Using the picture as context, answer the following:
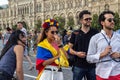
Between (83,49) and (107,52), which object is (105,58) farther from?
(83,49)

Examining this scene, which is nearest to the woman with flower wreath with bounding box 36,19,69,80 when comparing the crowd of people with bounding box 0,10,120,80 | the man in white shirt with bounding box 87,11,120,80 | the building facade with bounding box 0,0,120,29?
the crowd of people with bounding box 0,10,120,80

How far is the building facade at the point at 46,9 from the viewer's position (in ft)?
206

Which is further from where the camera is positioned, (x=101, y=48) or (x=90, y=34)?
(x=90, y=34)

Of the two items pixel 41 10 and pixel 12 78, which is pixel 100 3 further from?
pixel 12 78

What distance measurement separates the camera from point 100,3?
203 ft

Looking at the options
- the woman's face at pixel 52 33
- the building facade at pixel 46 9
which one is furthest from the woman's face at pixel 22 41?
the building facade at pixel 46 9

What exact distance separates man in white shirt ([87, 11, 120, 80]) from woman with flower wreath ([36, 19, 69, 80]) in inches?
15.0

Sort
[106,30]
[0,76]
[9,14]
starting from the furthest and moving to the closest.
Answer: [9,14], [106,30], [0,76]

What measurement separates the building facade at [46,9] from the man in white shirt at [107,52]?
180ft

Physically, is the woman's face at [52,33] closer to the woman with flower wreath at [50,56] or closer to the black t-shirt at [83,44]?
the woman with flower wreath at [50,56]

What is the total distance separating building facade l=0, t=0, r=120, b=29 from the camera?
206ft

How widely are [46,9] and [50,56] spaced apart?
262 ft

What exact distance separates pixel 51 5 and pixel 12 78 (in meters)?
78.4

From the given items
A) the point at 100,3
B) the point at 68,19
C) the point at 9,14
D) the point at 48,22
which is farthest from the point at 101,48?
the point at 9,14
